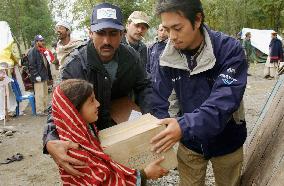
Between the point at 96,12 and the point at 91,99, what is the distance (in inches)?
37.6

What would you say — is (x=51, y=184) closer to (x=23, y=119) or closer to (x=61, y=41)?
(x=61, y=41)

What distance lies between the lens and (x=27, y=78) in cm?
1205

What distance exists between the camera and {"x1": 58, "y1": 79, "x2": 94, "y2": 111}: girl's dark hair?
2.47 m

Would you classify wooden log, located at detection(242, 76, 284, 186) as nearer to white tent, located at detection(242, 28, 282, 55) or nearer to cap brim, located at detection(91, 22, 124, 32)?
cap brim, located at detection(91, 22, 124, 32)

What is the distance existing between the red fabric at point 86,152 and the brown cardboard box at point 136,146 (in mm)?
50

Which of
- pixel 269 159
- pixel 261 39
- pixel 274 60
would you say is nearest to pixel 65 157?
pixel 269 159

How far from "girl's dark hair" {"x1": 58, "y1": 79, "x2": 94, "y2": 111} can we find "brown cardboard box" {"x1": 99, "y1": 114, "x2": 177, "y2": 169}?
293 millimetres

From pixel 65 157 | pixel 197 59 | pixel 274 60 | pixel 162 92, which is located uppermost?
pixel 197 59

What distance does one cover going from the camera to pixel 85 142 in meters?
2.37

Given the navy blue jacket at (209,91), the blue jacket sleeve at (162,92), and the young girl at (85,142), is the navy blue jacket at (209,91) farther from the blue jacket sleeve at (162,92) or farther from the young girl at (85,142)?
the young girl at (85,142)

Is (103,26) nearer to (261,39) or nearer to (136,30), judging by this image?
(136,30)

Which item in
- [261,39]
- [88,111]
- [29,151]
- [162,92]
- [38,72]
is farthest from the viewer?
[261,39]

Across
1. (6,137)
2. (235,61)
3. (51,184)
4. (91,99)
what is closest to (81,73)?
(91,99)

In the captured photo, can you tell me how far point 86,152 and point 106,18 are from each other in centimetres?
118
